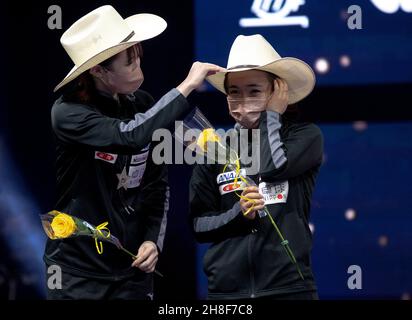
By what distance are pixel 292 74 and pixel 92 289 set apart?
124 cm

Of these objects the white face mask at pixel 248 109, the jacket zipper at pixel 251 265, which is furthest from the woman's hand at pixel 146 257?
the white face mask at pixel 248 109

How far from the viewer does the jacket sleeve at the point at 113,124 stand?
4.00m

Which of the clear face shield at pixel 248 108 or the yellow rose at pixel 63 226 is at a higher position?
the clear face shield at pixel 248 108

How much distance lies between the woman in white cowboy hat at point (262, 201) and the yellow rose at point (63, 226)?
1.72ft

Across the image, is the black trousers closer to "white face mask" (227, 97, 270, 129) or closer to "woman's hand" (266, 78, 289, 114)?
"white face mask" (227, 97, 270, 129)

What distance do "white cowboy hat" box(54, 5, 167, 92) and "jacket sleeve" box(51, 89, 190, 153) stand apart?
166mm

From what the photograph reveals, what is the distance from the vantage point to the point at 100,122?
4109 millimetres

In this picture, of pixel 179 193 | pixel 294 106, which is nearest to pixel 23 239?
pixel 179 193

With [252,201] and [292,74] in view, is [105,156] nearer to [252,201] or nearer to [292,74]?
[252,201]

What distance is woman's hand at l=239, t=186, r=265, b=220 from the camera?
13.0ft

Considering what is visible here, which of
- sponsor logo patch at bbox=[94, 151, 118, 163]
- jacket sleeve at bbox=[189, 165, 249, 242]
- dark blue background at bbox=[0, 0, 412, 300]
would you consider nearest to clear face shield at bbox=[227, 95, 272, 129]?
jacket sleeve at bbox=[189, 165, 249, 242]

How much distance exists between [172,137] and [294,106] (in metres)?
0.55

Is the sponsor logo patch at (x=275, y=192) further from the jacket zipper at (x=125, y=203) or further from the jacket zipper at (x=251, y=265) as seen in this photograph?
the jacket zipper at (x=125, y=203)
